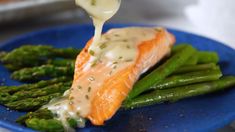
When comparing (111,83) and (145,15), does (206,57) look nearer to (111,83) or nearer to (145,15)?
(111,83)

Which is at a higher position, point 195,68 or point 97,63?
point 97,63

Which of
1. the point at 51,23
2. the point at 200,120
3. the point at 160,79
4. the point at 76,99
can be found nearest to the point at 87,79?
the point at 76,99

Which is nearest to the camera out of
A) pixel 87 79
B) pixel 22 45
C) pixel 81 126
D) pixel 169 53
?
pixel 81 126

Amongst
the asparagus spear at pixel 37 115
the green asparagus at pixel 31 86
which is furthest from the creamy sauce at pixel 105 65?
the green asparagus at pixel 31 86

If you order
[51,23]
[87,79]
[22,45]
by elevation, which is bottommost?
[51,23]

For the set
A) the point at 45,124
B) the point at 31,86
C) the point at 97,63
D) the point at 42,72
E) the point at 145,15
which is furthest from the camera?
the point at 145,15

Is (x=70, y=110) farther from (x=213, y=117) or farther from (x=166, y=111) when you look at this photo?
(x=213, y=117)

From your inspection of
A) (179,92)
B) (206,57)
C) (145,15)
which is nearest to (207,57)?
(206,57)

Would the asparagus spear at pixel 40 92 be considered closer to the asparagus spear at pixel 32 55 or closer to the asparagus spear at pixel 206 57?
the asparagus spear at pixel 32 55
